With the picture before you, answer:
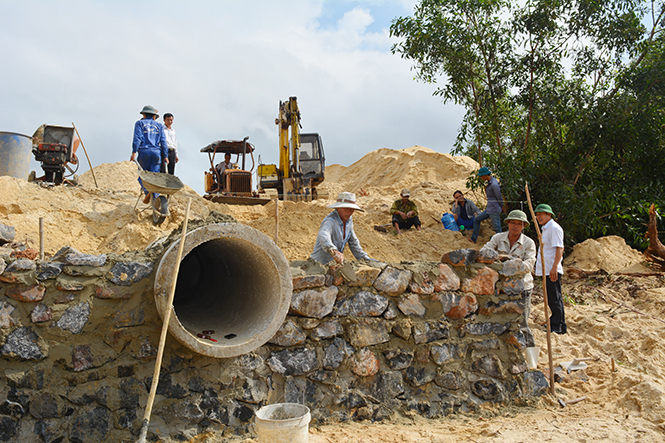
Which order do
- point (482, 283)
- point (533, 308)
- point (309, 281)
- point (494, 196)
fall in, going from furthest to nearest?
point (494, 196) < point (533, 308) < point (482, 283) < point (309, 281)

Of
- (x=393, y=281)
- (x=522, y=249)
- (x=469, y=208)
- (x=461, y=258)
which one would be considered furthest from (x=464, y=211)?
(x=393, y=281)

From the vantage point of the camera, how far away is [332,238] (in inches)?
181

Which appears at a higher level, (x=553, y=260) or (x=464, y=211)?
(x=464, y=211)

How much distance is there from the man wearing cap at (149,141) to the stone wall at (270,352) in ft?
14.4

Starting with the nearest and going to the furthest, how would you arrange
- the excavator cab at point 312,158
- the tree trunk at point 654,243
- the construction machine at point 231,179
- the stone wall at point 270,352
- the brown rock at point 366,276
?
the stone wall at point 270,352 → the brown rock at point 366,276 → the tree trunk at point 654,243 → the construction machine at point 231,179 → the excavator cab at point 312,158

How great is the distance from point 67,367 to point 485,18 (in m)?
10.0

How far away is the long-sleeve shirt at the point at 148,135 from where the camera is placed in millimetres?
6957

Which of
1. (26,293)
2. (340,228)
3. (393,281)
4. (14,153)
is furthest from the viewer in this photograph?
(14,153)

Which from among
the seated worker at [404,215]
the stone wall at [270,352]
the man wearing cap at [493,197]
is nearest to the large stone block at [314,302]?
the stone wall at [270,352]

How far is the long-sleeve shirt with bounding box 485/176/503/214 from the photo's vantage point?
28.1 feet

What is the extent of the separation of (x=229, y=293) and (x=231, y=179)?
8.59 metres

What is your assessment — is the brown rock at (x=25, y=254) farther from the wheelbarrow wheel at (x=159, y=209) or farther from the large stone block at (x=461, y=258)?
the large stone block at (x=461, y=258)

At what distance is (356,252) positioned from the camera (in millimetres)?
4660

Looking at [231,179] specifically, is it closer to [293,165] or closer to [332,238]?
[293,165]
